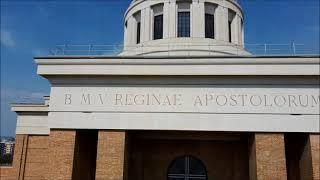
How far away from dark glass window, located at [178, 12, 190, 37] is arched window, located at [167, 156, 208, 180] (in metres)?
8.00

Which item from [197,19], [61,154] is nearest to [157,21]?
[197,19]

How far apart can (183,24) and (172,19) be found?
0.84m

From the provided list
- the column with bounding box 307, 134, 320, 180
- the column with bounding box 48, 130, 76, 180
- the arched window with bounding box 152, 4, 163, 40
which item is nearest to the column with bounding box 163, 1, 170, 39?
the arched window with bounding box 152, 4, 163, 40

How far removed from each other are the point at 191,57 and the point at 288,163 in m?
6.89

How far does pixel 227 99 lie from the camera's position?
15.7 m

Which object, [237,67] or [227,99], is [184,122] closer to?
[227,99]

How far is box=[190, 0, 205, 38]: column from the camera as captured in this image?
22.3 metres

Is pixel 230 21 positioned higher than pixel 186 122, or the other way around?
pixel 230 21

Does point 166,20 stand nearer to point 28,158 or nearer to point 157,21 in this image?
point 157,21

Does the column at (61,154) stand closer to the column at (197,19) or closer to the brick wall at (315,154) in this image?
the brick wall at (315,154)

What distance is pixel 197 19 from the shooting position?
74.3 ft

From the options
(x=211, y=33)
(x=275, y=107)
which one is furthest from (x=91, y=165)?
(x=211, y=33)

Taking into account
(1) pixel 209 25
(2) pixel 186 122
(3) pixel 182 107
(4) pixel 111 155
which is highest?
(1) pixel 209 25

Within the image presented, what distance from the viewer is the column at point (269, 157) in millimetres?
14852
